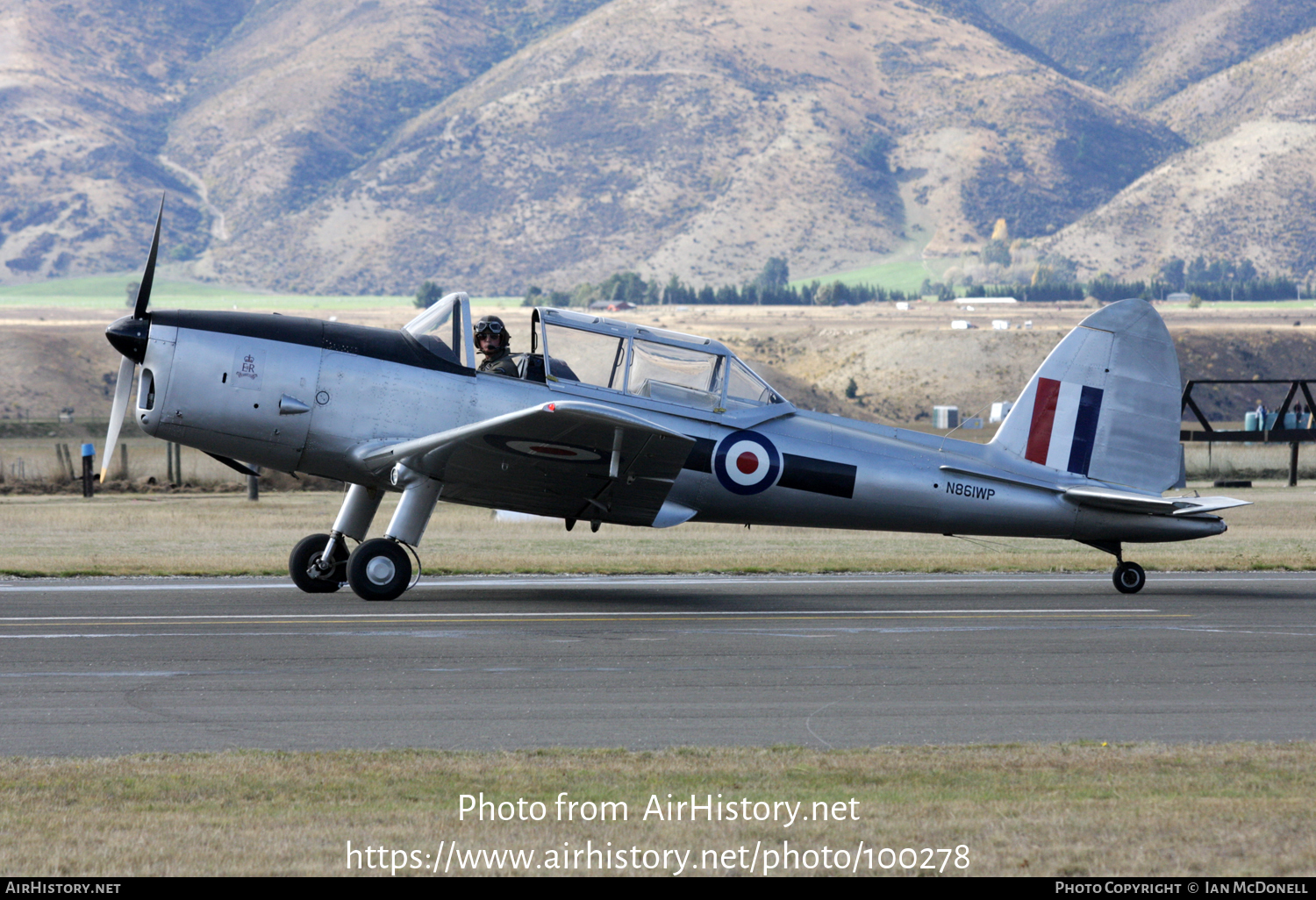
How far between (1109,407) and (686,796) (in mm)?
10958

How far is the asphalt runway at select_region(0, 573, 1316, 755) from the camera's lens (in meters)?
8.28

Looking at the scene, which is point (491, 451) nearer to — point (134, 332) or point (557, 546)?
point (134, 332)

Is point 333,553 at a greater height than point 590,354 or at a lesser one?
lesser

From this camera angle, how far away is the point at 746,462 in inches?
572

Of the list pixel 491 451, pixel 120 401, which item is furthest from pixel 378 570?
pixel 120 401

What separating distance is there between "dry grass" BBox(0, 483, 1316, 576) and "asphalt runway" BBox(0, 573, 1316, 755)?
101 inches

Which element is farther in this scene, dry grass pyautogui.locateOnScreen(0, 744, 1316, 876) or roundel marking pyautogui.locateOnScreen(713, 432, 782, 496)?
roundel marking pyautogui.locateOnScreen(713, 432, 782, 496)

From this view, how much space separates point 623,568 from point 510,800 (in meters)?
11.5

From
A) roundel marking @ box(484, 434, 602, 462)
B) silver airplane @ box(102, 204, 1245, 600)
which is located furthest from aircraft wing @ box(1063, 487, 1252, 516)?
roundel marking @ box(484, 434, 602, 462)

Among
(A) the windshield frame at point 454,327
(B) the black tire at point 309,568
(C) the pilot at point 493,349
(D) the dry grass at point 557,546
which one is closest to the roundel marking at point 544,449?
(C) the pilot at point 493,349

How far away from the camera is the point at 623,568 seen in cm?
1811

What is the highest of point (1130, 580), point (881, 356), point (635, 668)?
point (881, 356)

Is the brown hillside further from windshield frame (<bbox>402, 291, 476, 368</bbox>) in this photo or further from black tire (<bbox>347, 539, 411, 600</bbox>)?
black tire (<bbox>347, 539, 411, 600</bbox>)

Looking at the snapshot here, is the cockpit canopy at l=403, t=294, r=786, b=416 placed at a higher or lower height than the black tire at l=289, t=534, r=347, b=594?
higher
